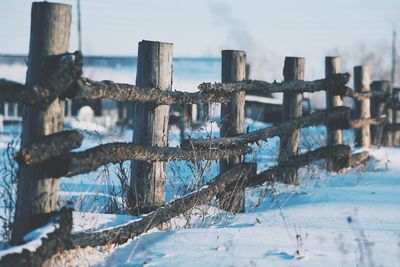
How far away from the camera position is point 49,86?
3.42 meters

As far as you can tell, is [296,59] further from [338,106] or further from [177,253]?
[177,253]

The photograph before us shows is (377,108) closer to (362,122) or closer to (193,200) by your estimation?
(362,122)

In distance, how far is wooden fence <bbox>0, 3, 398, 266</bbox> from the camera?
3.49m

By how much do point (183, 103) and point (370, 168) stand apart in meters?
5.45

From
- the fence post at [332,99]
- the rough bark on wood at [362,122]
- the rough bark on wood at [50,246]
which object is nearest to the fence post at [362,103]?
the rough bark on wood at [362,122]

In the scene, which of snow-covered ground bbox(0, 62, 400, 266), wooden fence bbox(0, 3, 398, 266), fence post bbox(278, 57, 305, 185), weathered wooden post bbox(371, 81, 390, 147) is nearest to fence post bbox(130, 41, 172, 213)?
wooden fence bbox(0, 3, 398, 266)

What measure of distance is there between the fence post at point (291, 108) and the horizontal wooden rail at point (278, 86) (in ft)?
0.79

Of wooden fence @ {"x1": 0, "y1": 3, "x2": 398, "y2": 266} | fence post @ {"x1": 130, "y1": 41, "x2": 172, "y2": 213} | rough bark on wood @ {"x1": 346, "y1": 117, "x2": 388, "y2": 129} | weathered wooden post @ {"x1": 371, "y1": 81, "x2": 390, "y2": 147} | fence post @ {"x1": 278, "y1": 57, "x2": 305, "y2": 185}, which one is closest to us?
wooden fence @ {"x1": 0, "y1": 3, "x2": 398, "y2": 266}

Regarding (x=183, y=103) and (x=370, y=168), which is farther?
(x=370, y=168)

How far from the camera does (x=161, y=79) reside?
16.1ft

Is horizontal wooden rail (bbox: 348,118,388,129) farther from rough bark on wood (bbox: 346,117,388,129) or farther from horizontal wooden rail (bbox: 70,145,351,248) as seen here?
horizontal wooden rail (bbox: 70,145,351,248)

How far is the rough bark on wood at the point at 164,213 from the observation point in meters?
3.71

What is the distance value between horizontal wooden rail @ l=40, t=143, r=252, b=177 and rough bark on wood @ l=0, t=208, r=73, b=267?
0.24 m

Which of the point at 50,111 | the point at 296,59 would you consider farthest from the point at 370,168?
the point at 50,111
